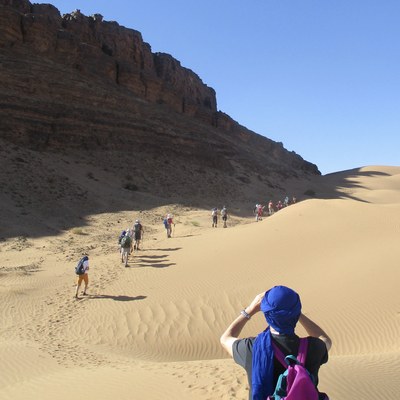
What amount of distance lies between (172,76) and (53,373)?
243 ft

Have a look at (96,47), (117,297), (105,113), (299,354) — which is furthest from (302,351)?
(96,47)

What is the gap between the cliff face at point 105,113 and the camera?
4006 centimetres

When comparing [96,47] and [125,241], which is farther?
[96,47]

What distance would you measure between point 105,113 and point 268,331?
1810 inches

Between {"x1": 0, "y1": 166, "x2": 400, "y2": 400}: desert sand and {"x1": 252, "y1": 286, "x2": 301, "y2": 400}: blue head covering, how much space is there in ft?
8.67

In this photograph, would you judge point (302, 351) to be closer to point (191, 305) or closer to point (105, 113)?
point (191, 305)

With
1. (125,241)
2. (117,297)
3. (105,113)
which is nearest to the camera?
(117,297)

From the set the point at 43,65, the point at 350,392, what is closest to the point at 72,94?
the point at 43,65

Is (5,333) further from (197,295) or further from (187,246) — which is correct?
(187,246)

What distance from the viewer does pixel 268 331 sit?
2.64 meters

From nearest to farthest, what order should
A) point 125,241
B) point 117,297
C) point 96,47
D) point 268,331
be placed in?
point 268,331
point 117,297
point 125,241
point 96,47

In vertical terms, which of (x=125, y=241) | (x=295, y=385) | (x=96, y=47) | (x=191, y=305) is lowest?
(x=191, y=305)

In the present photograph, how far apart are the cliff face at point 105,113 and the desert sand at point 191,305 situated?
22323 millimetres

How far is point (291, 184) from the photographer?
62781 mm
